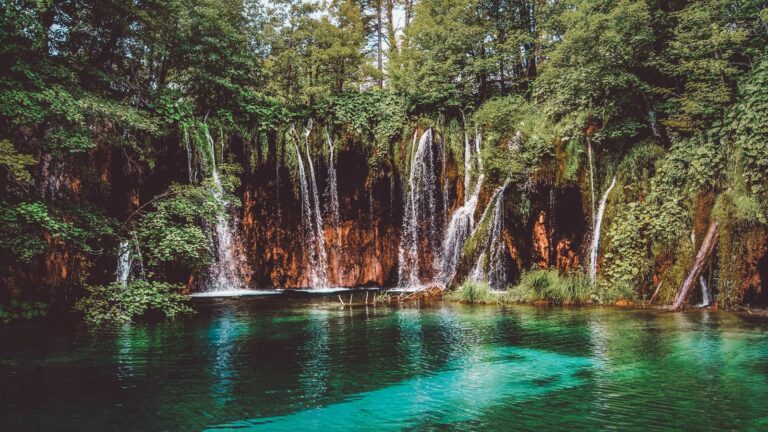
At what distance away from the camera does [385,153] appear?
19766 mm

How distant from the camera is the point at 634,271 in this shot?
11742 millimetres

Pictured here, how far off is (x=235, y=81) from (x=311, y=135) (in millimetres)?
3782

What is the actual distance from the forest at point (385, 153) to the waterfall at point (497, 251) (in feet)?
0.23

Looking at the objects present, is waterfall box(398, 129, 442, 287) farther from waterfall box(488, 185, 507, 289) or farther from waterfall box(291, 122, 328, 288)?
waterfall box(488, 185, 507, 289)

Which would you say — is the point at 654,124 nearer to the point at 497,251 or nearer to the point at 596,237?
the point at 596,237

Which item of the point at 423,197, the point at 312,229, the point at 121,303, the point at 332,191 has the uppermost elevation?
the point at 332,191

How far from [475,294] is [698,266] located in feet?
17.6

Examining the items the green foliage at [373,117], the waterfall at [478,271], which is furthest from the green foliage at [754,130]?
the green foliage at [373,117]

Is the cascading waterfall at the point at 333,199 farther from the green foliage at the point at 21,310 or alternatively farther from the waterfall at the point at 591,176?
the green foliage at the point at 21,310

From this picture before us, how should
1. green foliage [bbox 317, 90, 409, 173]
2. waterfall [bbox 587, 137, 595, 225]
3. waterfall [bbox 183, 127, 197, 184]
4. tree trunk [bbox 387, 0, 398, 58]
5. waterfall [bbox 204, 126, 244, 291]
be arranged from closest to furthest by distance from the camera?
waterfall [bbox 587, 137, 595, 225], waterfall [bbox 183, 127, 197, 184], waterfall [bbox 204, 126, 244, 291], green foliage [bbox 317, 90, 409, 173], tree trunk [bbox 387, 0, 398, 58]

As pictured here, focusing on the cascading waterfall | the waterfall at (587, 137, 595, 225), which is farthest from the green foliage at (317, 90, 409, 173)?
the waterfall at (587, 137, 595, 225)

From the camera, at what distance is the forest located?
34.2ft

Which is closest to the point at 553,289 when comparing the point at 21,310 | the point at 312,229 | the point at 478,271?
the point at 478,271

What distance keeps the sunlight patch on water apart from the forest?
6735 millimetres
